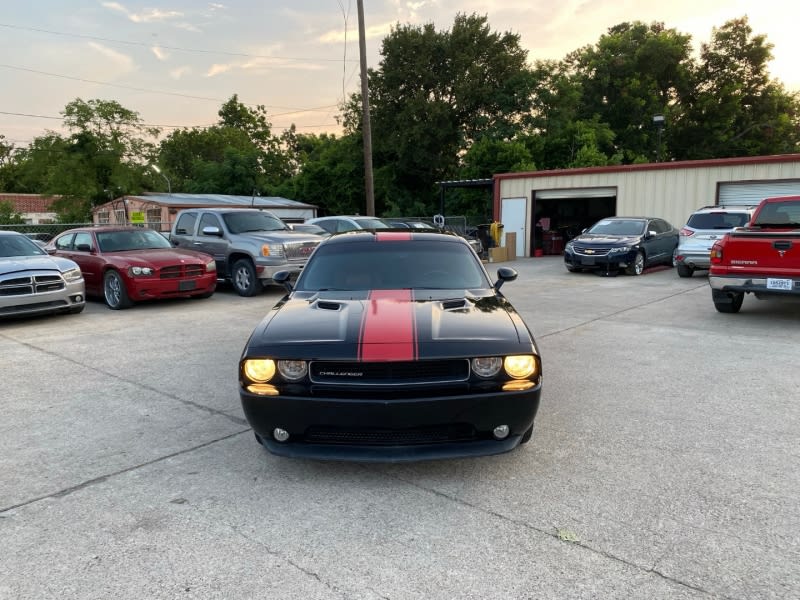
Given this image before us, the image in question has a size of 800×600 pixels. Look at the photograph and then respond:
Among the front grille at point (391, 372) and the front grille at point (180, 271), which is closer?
the front grille at point (391, 372)

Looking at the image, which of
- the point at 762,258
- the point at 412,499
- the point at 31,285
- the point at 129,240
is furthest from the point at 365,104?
the point at 412,499

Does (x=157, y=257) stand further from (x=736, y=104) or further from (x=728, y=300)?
(x=736, y=104)

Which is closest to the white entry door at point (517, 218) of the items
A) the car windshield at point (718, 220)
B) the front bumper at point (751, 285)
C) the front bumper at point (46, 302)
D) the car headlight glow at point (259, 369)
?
the car windshield at point (718, 220)

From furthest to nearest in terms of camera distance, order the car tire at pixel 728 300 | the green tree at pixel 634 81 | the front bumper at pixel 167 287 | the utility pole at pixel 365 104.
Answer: the green tree at pixel 634 81 → the utility pole at pixel 365 104 → the front bumper at pixel 167 287 → the car tire at pixel 728 300

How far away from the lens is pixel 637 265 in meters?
15.0

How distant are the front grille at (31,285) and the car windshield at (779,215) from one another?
441 inches

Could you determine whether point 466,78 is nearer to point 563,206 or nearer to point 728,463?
point 563,206

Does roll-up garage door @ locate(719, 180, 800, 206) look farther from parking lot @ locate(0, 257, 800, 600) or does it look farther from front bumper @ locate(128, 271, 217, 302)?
front bumper @ locate(128, 271, 217, 302)

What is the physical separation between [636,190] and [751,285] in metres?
12.0

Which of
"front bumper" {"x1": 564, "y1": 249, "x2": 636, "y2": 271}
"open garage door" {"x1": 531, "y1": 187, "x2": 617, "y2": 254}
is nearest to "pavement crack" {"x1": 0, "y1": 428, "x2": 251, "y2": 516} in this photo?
"front bumper" {"x1": 564, "y1": 249, "x2": 636, "y2": 271}

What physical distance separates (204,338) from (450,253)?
4.22 m

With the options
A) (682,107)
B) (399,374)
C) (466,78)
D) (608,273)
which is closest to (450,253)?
(399,374)

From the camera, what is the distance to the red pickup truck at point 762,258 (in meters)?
7.69

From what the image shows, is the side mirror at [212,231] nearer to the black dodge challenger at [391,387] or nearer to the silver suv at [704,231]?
the black dodge challenger at [391,387]
